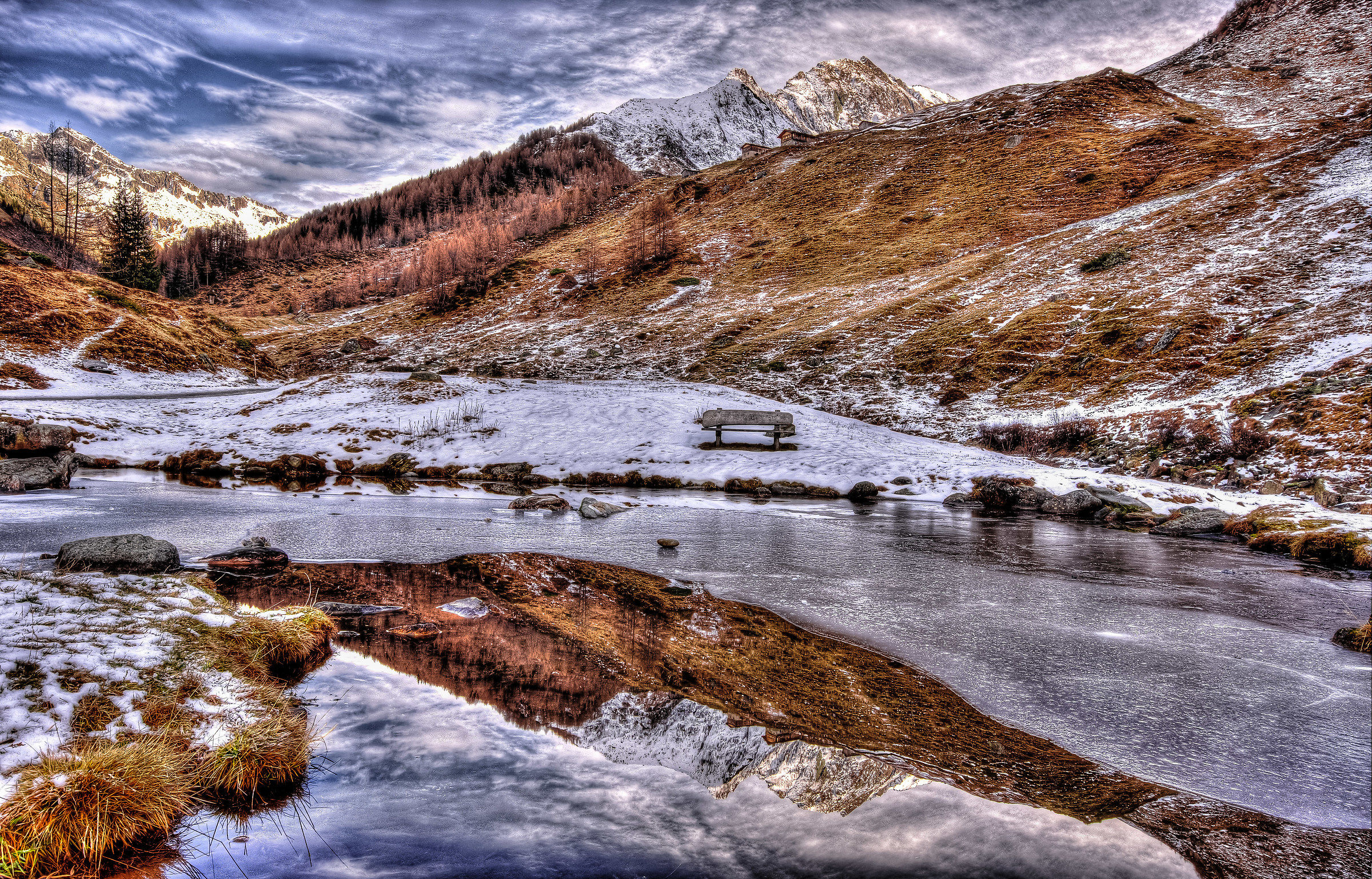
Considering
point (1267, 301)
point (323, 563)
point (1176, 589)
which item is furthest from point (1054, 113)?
point (323, 563)

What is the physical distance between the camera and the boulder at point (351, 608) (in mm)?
→ 7027

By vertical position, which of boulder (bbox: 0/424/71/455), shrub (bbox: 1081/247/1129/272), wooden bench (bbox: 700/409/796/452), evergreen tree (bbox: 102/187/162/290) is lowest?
boulder (bbox: 0/424/71/455)

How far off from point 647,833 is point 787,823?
777mm

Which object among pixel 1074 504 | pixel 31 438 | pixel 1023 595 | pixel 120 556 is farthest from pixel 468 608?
pixel 31 438

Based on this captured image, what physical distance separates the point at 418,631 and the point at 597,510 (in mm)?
9091

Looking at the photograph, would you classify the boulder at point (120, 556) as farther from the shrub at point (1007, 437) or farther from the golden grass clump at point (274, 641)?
the shrub at point (1007, 437)

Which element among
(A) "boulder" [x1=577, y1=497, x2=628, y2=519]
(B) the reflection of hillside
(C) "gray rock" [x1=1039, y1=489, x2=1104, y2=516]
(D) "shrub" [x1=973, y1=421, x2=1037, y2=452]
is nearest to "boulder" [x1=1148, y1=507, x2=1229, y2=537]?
(C) "gray rock" [x1=1039, y1=489, x2=1104, y2=516]

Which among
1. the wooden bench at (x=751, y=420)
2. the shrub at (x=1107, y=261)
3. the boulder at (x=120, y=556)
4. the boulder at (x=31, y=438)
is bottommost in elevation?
the boulder at (x=120, y=556)

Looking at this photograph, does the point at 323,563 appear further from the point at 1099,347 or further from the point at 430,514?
the point at 1099,347

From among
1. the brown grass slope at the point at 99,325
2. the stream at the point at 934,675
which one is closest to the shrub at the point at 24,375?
the brown grass slope at the point at 99,325

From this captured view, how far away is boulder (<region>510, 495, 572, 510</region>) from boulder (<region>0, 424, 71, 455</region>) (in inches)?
688

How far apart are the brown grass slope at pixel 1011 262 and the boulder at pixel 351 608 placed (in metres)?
26.4

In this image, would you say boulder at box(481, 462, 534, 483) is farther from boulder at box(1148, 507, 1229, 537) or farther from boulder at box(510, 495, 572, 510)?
boulder at box(1148, 507, 1229, 537)

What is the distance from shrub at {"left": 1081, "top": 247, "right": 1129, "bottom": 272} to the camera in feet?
128
